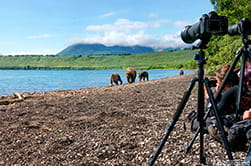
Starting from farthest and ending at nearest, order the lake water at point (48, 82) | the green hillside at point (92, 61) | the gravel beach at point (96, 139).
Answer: the green hillside at point (92, 61) < the lake water at point (48, 82) < the gravel beach at point (96, 139)

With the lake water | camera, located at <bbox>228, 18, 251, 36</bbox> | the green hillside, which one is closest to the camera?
camera, located at <bbox>228, 18, 251, 36</bbox>

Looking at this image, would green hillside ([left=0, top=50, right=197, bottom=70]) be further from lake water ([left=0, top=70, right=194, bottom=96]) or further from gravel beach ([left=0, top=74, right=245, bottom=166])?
gravel beach ([left=0, top=74, right=245, bottom=166])

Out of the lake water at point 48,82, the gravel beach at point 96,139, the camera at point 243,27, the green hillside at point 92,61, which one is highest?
the green hillside at point 92,61

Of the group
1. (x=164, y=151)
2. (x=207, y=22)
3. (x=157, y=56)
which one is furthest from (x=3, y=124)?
(x=157, y=56)

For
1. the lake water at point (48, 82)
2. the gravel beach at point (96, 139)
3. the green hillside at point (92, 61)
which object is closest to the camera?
the gravel beach at point (96, 139)

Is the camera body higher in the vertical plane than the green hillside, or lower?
lower

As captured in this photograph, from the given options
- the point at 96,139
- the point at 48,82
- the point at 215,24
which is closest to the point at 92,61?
the point at 48,82

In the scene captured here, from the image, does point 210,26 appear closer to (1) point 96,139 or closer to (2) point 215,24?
(2) point 215,24

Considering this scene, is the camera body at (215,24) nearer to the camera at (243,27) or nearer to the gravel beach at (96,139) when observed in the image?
the camera at (243,27)

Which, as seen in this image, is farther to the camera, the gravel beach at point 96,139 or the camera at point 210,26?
the gravel beach at point 96,139

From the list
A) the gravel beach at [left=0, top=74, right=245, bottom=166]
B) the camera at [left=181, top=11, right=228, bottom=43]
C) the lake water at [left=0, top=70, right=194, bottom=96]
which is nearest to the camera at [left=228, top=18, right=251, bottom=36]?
the camera at [left=181, top=11, right=228, bottom=43]

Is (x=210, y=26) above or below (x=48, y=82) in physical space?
above

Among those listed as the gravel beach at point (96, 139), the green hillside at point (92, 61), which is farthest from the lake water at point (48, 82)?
the green hillside at point (92, 61)

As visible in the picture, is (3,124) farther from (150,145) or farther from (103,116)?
(150,145)
